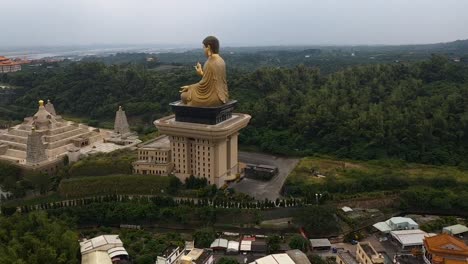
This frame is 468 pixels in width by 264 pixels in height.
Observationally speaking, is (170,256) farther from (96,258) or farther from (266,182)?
(266,182)

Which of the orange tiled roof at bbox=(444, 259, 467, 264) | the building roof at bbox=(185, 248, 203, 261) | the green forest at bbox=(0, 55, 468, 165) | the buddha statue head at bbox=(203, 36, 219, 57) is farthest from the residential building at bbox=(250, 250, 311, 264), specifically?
the green forest at bbox=(0, 55, 468, 165)

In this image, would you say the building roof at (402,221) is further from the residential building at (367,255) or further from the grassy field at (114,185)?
the grassy field at (114,185)

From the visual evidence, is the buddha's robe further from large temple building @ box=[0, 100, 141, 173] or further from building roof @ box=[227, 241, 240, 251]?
large temple building @ box=[0, 100, 141, 173]

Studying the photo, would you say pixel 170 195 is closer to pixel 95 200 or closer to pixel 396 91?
pixel 95 200

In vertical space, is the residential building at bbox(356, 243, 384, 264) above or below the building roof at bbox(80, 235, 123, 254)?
above

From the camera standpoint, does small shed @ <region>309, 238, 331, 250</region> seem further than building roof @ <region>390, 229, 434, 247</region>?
Yes

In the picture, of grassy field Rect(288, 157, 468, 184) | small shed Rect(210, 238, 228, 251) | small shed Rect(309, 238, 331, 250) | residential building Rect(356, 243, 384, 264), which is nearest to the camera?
residential building Rect(356, 243, 384, 264)
